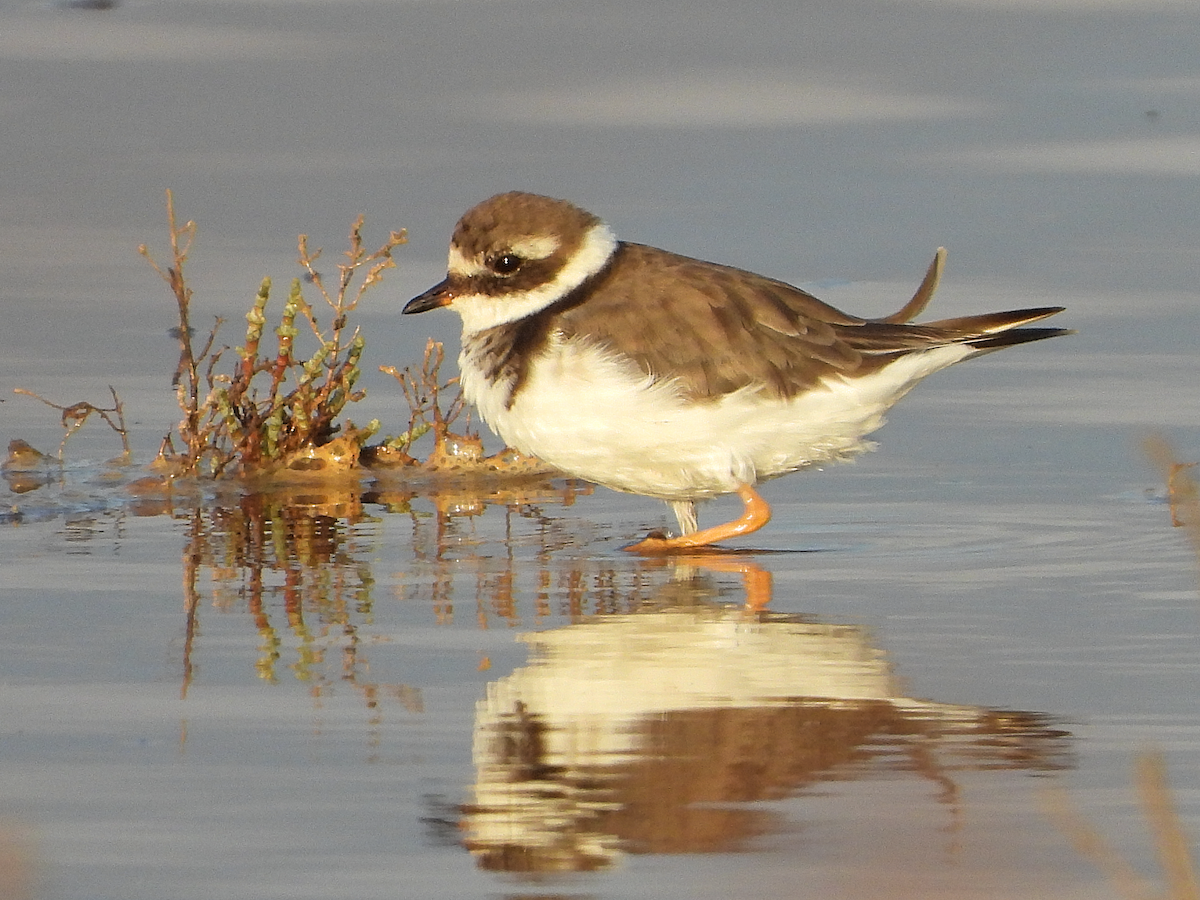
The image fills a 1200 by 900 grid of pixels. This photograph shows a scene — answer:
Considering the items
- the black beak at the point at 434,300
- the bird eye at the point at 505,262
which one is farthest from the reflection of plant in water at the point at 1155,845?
the black beak at the point at 434,300

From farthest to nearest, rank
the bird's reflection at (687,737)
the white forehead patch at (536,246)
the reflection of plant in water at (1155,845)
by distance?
the white forehead patch at (536,246) < the bird's reflection at (687,737) < the reflection of plant in water at (1155,845)

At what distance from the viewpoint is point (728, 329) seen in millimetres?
7551

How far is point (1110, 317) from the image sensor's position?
10.3 m

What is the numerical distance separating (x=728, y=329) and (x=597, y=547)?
0.82 metres

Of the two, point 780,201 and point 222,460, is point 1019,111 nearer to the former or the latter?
point 780,201

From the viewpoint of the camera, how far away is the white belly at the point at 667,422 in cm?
727

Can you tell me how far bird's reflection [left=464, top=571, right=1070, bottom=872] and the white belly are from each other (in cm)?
125

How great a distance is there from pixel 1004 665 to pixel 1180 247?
5962 mm

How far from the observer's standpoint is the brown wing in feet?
24.3

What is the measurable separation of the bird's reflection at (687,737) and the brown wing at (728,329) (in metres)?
1.45

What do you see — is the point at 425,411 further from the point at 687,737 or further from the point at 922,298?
the point at 687,737

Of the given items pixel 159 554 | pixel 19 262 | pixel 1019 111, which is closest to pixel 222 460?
pixel 159 554

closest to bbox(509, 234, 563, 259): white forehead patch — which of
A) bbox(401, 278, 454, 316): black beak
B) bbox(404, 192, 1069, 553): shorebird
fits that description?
bbox(404, 192, 1069, 553): shorebird

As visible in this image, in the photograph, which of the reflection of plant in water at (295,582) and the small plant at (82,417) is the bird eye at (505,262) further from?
the small plant at (82,417)
